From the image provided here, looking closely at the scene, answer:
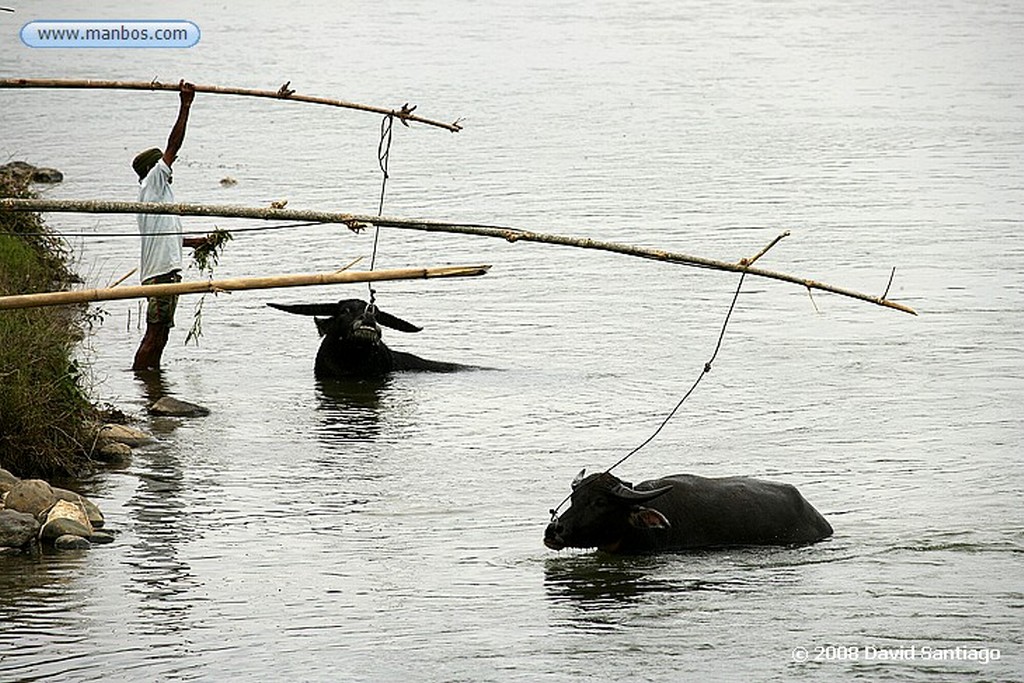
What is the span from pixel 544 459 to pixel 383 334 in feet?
15.1

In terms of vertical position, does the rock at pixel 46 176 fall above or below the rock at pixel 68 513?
above

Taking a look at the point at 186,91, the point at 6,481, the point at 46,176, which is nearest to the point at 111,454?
the point at 6,481

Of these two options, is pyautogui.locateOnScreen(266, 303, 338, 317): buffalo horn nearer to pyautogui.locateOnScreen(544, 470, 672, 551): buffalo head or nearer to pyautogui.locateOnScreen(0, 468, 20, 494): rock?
pyautogui.locateOnScreen(0, 468, 20, 494): rock

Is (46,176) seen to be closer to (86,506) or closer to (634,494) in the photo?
(86,506)

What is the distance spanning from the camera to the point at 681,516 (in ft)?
30.4

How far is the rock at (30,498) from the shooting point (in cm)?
939

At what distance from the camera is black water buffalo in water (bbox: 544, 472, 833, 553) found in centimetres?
905

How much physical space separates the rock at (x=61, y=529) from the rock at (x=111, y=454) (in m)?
1.64

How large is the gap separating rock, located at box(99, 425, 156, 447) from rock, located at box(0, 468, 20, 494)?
1377 mm

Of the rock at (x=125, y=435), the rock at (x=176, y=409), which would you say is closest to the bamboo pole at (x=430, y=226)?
the rock at (x=125, y=435)

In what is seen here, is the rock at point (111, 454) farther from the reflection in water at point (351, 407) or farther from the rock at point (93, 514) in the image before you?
the reflection in water at point (351, 407)

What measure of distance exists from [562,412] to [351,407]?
5.01 ft

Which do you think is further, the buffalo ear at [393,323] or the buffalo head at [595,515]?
the buffalo ear at [393,323]

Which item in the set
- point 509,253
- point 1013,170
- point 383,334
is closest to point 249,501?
point 383,334
